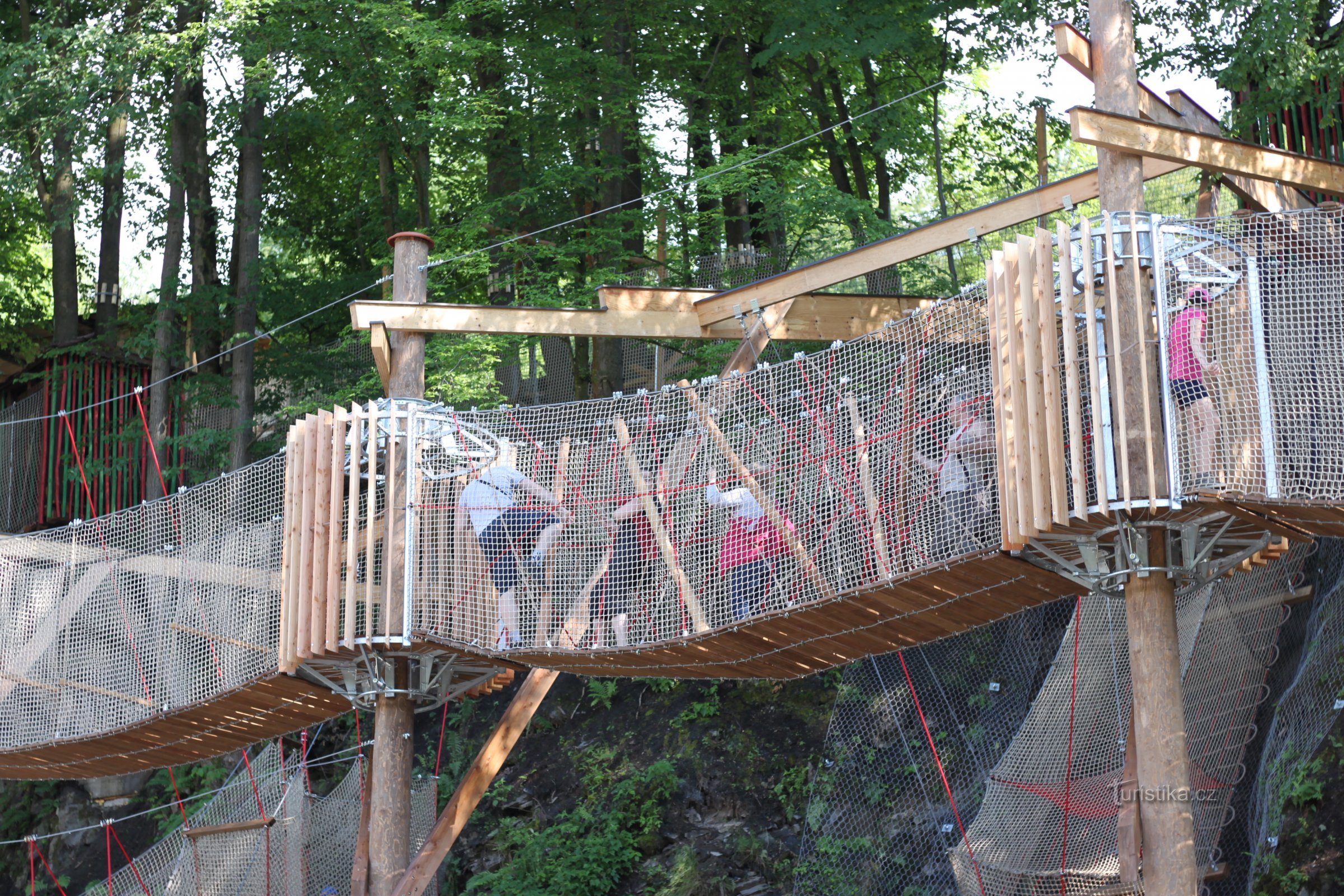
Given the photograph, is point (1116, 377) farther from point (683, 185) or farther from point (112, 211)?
point (112, 211)

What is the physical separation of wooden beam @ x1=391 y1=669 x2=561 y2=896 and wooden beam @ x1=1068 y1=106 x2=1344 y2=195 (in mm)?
4464

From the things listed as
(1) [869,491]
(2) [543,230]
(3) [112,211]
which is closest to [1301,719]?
(1) [869,491]

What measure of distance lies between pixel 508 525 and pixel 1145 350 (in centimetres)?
363

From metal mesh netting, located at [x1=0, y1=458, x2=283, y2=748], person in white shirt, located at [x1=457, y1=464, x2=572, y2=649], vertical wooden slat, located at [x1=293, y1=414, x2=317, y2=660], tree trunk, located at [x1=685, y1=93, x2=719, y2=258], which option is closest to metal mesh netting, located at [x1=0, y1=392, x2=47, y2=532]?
metal mesh netting, located at [x1=0, y1=458, x2=283, y2=748]

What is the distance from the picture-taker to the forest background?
13016 millimetres

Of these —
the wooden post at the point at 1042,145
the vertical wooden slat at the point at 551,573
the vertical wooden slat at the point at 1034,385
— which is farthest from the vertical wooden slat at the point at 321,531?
the wooden post at the point at 1042,145

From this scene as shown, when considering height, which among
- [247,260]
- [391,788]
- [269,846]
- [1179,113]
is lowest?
[269,846]

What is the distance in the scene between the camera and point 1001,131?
16.7 metres

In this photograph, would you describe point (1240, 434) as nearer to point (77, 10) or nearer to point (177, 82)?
point (177, 82)

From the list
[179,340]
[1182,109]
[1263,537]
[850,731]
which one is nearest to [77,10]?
[179,340]

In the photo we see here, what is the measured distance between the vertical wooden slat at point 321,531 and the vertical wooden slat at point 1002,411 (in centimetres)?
391

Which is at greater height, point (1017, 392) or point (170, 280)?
point (170, 280)

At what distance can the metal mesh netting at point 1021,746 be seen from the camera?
27.1 feet

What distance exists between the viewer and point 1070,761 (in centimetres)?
862
